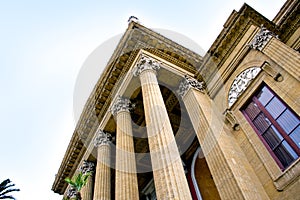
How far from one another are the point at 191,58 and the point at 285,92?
5.63 metres

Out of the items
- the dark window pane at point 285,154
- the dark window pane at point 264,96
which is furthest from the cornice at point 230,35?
the dark window pane at point 285,154

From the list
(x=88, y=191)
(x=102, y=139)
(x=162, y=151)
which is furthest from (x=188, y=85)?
(x=88, y=191)

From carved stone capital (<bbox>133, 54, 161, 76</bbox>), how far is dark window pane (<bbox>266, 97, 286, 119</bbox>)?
4.95 m

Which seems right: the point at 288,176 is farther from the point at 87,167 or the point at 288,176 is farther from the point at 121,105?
the point at 87,167

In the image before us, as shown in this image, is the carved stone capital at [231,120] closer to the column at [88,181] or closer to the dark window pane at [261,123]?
the dark window pane at [261,123]

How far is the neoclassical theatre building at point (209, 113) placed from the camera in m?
8.07

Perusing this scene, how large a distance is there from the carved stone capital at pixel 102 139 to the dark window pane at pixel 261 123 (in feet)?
24.5

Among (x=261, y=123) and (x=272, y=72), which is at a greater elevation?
(x=272, y=72)

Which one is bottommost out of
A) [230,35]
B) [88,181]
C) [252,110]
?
[88,181]

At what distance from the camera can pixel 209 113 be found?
1062 cm

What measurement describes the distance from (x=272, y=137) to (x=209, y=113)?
2.56 m

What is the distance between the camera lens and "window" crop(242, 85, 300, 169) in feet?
27.3

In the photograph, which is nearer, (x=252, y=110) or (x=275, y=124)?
(x=275, y=124)

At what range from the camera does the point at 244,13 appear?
451 inches
